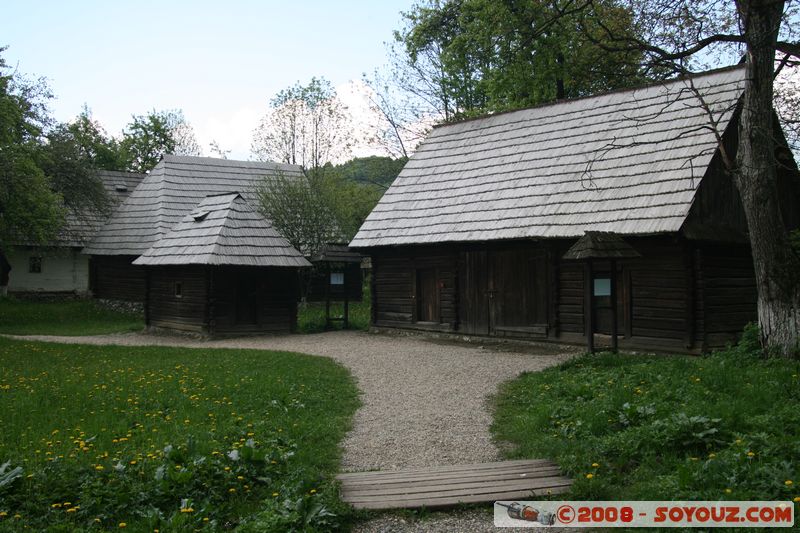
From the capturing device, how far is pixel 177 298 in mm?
19562

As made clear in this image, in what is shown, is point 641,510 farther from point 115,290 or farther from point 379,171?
point 379,171

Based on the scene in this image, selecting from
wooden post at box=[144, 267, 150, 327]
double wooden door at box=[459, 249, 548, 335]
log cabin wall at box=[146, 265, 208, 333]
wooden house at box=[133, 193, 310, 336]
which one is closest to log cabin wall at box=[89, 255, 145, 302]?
wooden post at box=[144, 267, 150, 327]

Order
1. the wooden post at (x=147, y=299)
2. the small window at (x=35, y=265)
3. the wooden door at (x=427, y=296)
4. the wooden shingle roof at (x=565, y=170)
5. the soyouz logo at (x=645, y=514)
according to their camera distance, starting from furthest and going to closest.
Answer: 1. the small window at (x=35, y=265)
2. the wooden post at (x=147, y=299)
3. the wooden door at (x=427, y=296)
4. the wooden shingle roof at (x=565, y=170)
5. the soyouz logo at (x=645, y=514)

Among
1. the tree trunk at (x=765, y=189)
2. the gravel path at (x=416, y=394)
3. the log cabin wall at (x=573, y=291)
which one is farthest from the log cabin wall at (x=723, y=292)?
the tree trunk at (x=765, y=189)

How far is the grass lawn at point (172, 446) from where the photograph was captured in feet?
16.0

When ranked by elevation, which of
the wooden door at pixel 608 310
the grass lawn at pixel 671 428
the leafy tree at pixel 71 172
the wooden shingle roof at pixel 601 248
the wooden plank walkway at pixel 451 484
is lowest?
the wooden plank walkway at pixel 451 484

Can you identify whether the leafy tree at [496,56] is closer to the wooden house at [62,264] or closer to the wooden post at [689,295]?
the wooden post at [689,295]

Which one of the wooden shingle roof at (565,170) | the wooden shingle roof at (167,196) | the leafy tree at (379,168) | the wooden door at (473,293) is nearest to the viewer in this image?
the wooden shingle roof at (565,170)

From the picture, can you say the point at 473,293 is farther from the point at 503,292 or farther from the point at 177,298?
the point at 177,298

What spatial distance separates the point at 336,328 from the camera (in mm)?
20625

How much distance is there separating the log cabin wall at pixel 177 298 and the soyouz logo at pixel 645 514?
1470 cm

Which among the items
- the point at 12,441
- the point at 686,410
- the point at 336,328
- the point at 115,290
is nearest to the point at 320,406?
the point at 12,441

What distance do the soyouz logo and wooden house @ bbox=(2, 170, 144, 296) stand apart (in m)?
26.4

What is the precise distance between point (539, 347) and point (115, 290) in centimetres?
1841
